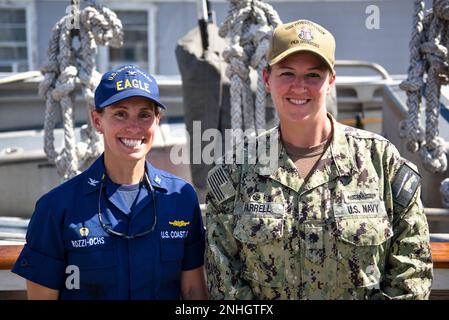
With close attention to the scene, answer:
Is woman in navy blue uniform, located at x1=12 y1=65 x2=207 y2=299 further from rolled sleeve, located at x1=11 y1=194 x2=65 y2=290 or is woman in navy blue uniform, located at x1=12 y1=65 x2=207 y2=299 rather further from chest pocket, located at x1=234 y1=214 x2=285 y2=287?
chest pocket, located at x1=234 y1=214 x2=285 y2=287

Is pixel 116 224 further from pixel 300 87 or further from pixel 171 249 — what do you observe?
pixel 300 87

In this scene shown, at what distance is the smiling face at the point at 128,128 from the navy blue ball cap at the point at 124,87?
2cm

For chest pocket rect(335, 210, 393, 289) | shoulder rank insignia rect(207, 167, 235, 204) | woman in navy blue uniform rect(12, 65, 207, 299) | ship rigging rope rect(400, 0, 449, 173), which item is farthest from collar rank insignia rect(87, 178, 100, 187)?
ship rigging rope rect(400, 0, 449, 173)

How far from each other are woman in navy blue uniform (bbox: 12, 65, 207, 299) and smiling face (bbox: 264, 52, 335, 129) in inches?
15.3

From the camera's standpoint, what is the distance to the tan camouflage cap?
185 centimetres

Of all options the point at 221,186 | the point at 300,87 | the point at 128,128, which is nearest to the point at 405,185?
the point at 300,87

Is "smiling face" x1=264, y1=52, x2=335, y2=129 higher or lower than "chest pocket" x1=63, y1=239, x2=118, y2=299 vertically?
higher

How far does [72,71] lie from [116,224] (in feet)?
4.49

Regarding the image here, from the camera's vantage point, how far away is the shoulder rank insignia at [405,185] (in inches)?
74.0

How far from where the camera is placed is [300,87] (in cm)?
186

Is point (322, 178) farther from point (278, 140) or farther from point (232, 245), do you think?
point (232, 245)

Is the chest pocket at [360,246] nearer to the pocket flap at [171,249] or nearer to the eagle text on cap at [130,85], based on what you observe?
the pocket flap at [171,249]

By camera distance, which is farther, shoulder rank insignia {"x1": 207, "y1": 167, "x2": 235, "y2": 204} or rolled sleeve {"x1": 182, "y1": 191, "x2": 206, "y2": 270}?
rolled sleeve {"x1": 182, "y1": 191, "x2": 206, "y2": 270}

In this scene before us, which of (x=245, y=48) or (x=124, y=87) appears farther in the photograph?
(x=245, y=48)
